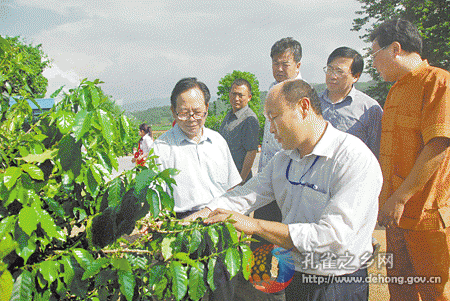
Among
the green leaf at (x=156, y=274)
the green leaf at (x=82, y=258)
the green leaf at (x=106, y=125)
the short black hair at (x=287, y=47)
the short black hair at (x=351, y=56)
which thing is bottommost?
the green leaf at (x=156, y=274)

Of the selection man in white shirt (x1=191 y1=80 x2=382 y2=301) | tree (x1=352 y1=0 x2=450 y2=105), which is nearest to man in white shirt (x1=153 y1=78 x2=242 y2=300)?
man in white shirt (x1=191 y1=80 x2=382 y2=301)

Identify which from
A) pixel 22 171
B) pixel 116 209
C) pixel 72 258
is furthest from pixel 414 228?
pixel 22 171

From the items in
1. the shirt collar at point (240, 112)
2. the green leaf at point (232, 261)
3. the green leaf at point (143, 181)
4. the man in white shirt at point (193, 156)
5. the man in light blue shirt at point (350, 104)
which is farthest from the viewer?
the shirt collar at point (240, 112)

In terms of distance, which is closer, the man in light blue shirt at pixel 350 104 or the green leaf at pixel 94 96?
the green leaf at pixel 94 96

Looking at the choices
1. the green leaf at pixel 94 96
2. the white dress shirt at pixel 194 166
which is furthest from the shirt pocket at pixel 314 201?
the green leaf at pixel 94 96

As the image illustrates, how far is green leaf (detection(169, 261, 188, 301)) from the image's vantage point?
1374 mm

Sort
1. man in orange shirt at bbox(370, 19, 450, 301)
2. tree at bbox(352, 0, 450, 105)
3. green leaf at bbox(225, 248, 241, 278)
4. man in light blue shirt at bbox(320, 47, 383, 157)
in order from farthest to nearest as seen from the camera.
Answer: tree at bbox(352, 0, 450, 105) → man in light blue shirt at bbox(320, 47, 383, 157) → man in orange shirt at bbox(370, 19, 450, 301) → green leaf at bbox(225, 248, 241, 278)

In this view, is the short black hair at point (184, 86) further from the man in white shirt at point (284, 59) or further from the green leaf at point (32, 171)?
the green leaf at point (32, 171)

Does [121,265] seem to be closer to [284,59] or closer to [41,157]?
[41,157]

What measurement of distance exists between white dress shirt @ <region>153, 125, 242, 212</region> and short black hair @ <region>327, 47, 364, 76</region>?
1604 mm

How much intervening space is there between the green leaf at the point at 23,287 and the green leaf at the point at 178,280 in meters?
0.52

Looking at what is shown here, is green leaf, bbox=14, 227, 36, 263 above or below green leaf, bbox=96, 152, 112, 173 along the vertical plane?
below

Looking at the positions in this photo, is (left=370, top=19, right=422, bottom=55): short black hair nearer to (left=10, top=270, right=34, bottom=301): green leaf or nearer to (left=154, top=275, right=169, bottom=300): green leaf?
(left=154, top=275, right=169, bottom=300): green leaf

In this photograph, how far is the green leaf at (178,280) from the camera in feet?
4.51
